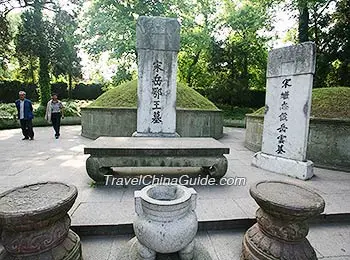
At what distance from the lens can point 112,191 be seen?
370 cm

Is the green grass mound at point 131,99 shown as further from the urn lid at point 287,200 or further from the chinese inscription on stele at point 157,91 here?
the urn lid at point 287,200

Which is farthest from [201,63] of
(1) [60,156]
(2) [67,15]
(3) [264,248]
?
(3) [264,248]

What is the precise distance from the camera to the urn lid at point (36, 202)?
1.75 m

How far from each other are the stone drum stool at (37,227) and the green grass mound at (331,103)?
6109mm

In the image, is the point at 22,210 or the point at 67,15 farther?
the point at 67,15

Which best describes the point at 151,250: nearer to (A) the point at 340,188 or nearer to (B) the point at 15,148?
(A) the point at 340,188

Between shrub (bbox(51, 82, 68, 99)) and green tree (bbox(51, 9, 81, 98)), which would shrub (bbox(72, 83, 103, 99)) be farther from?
green tree (bbox(51, 9, 81, 98))

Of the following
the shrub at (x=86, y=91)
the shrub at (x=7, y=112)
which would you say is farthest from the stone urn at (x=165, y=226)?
Answer: the shrub at (x=86, y=91)

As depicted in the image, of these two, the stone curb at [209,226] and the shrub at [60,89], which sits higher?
the shrub at [60,89]

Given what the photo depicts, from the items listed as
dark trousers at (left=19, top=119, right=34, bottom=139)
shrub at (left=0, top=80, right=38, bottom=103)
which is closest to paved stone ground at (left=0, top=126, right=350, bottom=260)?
dark trousers at (left=19, top=119, right=34, bottom=139)

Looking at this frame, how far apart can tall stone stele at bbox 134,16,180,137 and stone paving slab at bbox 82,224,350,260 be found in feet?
12.0

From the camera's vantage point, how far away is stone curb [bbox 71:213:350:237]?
2.68 m

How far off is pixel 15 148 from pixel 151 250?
6710 millimetres

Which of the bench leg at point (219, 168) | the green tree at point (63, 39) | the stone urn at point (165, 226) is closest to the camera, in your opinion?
the stone urn at point (165, 226)
